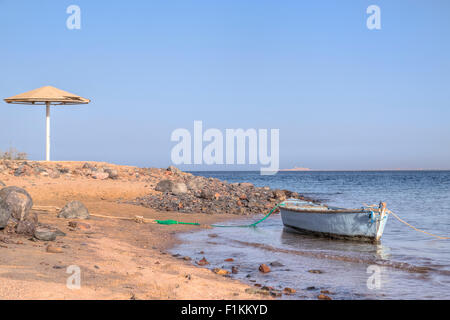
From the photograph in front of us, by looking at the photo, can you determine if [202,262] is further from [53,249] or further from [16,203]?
[16,203]

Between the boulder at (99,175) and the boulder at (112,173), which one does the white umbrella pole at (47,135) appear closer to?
the boulder at (99,175)

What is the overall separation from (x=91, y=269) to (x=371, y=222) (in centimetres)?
890

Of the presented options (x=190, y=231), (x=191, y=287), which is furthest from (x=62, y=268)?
(x=190, y=231)

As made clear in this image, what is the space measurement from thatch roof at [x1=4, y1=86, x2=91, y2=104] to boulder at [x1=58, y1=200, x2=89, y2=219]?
986 centimetres

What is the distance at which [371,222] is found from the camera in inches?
530

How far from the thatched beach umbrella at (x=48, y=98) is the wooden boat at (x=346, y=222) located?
13.7 m

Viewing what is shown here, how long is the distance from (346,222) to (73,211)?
8.80m

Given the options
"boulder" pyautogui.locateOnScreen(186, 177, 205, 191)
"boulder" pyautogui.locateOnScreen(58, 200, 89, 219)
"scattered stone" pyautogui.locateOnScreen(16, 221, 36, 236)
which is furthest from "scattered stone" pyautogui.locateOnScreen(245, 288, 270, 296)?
"boulder" pyautogui.locateOnScreen(186, 177, 205, 191)

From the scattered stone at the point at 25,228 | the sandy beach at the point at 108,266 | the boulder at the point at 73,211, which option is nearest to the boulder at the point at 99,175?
the sandy beach at the point at 108,266

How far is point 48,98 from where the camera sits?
22.2 m

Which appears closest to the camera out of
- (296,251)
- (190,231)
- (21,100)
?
(296,251)

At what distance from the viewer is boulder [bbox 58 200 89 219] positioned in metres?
14.1

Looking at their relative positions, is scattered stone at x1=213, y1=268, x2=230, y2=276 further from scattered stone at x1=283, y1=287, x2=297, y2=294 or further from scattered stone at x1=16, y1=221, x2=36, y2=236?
scattered stone at x1=16, y1=221, x2=36, y2=236
